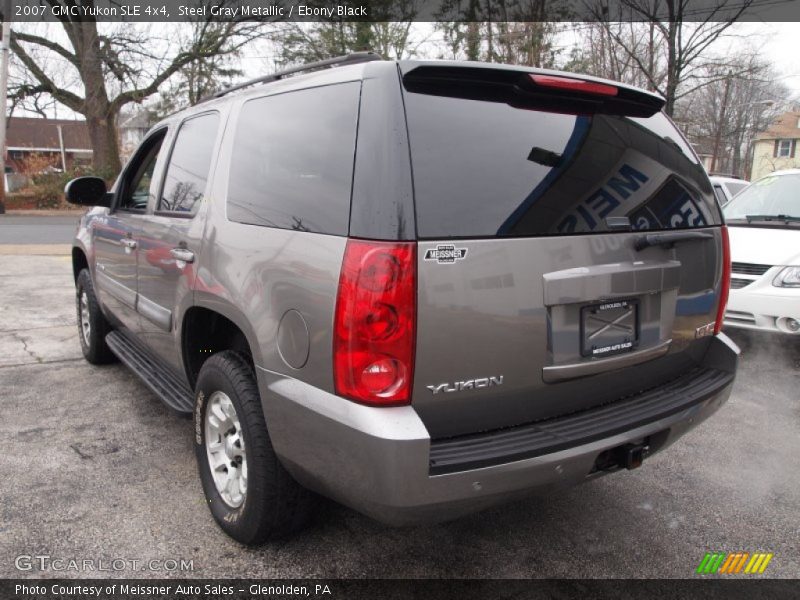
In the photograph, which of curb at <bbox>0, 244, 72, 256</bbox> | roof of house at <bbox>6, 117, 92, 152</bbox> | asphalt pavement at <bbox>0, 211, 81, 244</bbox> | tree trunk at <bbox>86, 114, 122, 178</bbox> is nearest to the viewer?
curb at <bbox>0, 244, 72, 256</bbox>

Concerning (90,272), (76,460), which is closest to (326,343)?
(76,460)

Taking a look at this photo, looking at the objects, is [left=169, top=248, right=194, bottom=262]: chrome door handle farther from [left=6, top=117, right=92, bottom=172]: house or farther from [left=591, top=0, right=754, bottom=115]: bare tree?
[left=6, top=117, right=92, bottom=172]: house

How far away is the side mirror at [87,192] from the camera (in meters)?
4.23

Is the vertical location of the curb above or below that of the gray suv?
below

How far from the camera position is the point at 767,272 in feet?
17.0

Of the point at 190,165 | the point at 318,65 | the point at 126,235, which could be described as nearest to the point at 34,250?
the point at 126,235

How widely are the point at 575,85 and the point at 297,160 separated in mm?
1079

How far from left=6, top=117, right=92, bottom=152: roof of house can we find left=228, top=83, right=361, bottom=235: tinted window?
57.9 metres

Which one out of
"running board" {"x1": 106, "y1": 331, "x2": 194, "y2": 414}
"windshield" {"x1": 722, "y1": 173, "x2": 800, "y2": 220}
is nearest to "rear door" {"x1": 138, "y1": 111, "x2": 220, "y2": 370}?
"running board" {"x1": 106, "y1": 331, "x2": 194, "y2": 414}

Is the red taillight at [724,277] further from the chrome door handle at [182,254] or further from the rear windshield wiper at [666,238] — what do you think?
the chrome door handle at [182,254]

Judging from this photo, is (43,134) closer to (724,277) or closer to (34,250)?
(34,250)

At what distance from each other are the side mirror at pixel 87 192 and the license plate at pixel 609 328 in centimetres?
360

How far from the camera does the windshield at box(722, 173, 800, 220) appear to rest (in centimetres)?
605

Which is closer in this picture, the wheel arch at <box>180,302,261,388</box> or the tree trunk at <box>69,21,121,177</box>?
the wheel arch at <box>180,302,261,388</box>
